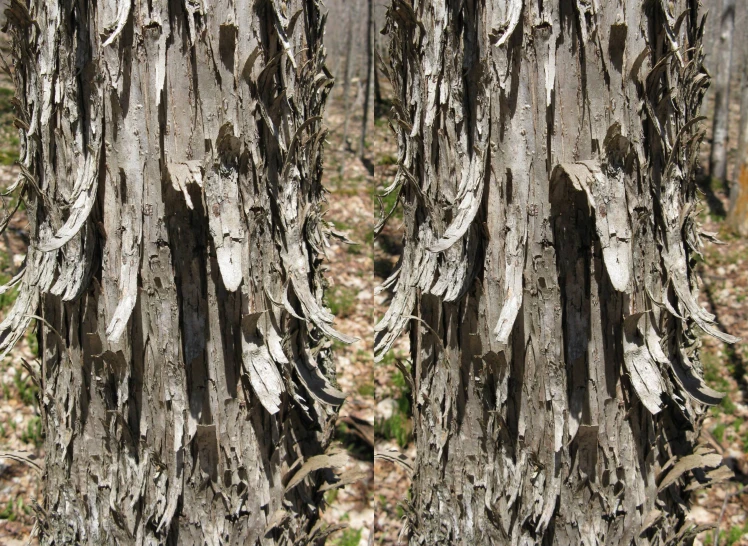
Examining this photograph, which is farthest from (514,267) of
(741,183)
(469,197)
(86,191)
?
(741,183)

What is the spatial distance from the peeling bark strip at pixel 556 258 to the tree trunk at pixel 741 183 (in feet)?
28.0

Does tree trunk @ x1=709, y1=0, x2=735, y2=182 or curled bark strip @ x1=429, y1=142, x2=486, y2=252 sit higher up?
tree trunk @ x1=709, y1=0, x2=735, y2=182

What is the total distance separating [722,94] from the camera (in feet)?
39.3

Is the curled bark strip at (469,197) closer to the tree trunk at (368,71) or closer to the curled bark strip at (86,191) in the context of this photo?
the curled bark strip at (86,191)

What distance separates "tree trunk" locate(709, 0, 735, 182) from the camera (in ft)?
35.8

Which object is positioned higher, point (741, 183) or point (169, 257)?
point (741, 183)

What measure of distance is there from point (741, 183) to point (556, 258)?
30.4 ft

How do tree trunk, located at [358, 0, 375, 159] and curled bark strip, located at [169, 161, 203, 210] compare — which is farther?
tree trunk, located at [358, 0, 375, 159]

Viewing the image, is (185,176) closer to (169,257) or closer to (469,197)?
(169,257)

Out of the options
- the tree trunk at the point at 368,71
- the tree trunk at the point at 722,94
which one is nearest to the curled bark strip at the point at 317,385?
the tree trunk at the point at 368,71

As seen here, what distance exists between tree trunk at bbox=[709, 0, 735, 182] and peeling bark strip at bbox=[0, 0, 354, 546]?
11.2 meters

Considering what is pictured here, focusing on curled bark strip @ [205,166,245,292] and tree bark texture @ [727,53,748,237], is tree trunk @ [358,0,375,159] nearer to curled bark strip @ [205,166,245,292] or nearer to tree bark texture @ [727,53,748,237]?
tree bark texture @ [727,53,748,237]

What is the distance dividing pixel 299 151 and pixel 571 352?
1.25m

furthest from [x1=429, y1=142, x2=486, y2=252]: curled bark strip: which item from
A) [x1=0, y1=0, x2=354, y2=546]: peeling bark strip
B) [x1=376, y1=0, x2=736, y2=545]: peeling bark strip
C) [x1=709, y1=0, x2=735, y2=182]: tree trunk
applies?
[x1=709, y1=0, x2=735, y2=182]: tree trunk
